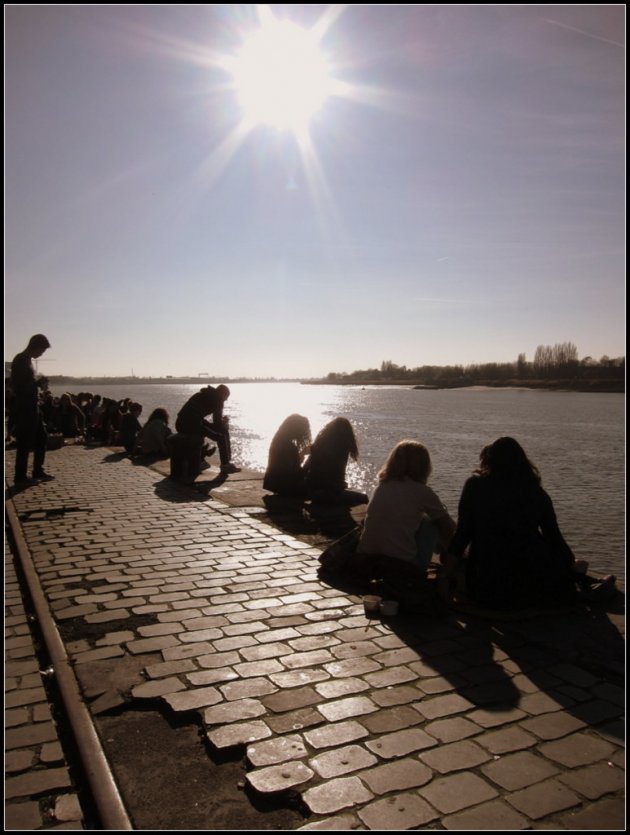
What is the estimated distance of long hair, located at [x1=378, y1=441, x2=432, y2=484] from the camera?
4.84m

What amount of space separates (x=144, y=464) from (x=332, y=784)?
11012 mm

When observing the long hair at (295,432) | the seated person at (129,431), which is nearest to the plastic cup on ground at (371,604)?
the long hair at (295,432)

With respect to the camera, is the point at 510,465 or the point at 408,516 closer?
the point at 510,465

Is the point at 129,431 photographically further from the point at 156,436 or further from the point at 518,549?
the point at 518,549

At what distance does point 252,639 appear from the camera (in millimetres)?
3932

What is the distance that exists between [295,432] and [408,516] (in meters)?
4.32

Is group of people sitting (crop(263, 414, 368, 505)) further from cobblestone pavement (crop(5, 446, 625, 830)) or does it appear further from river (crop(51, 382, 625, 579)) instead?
river (crop(51, 382, 625, 579))

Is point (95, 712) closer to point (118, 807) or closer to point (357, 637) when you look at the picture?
point (118, 807)

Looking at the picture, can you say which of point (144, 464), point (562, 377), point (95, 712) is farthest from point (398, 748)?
point (562, 377)

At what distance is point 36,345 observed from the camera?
9438 millimetres

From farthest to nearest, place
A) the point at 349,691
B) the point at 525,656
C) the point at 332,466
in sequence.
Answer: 1. the point at 332,466
2. the point at 525,656
3. the point at 349,691

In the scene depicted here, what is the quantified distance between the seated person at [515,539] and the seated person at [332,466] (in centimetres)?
385

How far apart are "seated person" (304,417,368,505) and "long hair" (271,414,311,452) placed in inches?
21.3

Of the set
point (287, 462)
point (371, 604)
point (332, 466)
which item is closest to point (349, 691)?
point (371, 604)
